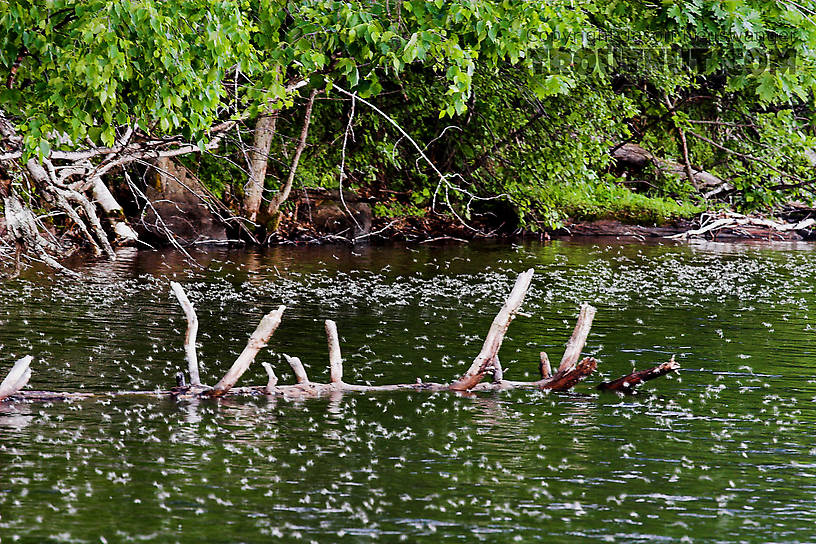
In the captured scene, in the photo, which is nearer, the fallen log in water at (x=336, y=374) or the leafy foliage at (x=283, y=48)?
the fallen log in water at (x=336, y=374)

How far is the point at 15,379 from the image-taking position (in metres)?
11.8

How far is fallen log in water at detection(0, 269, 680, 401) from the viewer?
12.2 meters

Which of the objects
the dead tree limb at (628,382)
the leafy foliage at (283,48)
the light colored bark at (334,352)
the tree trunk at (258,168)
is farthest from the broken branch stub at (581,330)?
the tree trunk at (258,168)

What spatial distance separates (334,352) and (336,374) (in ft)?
1.42

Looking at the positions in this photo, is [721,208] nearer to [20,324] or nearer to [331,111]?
[331,111]

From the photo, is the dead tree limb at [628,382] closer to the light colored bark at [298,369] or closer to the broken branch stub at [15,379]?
the light colored bark at [298,369]

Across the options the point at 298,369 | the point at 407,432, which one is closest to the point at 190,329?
the point at 298,369

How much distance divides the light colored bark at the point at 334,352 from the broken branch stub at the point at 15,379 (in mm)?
3085

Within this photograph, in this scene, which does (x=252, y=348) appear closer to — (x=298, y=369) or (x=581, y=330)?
(x=298, y=369)

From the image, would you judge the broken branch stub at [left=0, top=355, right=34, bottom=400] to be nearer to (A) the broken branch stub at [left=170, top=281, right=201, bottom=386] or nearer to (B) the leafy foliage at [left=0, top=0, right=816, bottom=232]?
(A) the broken branch stub at [left=170, top=281, right=201, bottom=386]

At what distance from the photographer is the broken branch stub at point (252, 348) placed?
39.6 feet

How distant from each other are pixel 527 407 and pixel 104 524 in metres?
5.68

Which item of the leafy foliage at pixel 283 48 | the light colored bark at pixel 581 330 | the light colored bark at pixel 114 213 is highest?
the leafy foliage at pixel 283 48

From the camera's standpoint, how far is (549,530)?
334 inches
